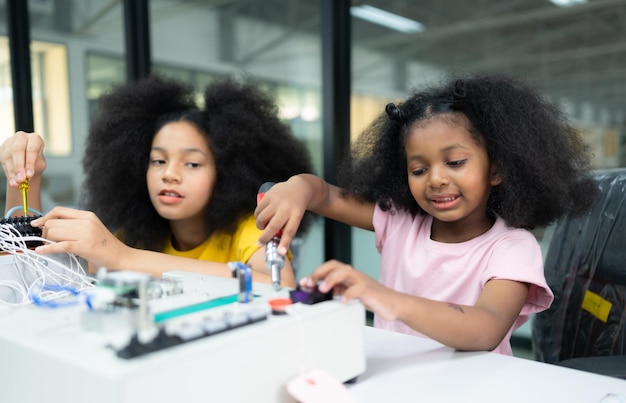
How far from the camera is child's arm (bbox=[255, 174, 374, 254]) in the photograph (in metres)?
0.80

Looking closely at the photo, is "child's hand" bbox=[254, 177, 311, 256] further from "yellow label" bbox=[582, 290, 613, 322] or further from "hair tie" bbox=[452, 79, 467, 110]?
"yellow label" bbox=[582, 290, 613, 322]

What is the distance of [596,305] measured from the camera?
1.08 metres

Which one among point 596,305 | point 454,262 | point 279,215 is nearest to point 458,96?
point 454,262

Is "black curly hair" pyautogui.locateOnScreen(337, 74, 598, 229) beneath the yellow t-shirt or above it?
above

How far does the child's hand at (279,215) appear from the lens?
790mm

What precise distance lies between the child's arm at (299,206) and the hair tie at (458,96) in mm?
302

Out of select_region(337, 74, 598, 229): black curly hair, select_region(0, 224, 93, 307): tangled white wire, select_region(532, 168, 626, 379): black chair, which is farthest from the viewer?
select_region(532, 168, 626, 379): black chair

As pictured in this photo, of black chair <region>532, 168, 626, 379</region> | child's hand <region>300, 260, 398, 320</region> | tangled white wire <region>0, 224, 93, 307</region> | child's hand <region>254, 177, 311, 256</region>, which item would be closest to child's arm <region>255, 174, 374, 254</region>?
child's hand <region>254, 177, 311, 256</region>

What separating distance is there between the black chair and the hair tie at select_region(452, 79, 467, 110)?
36 cm

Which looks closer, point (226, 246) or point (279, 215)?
point (279, 215)

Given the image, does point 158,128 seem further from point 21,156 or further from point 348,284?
point 348,284

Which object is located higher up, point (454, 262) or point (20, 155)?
point (20, 155)

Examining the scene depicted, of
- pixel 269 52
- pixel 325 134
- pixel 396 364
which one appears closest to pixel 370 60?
pixel 269 52

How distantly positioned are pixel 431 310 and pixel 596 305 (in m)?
0.59
